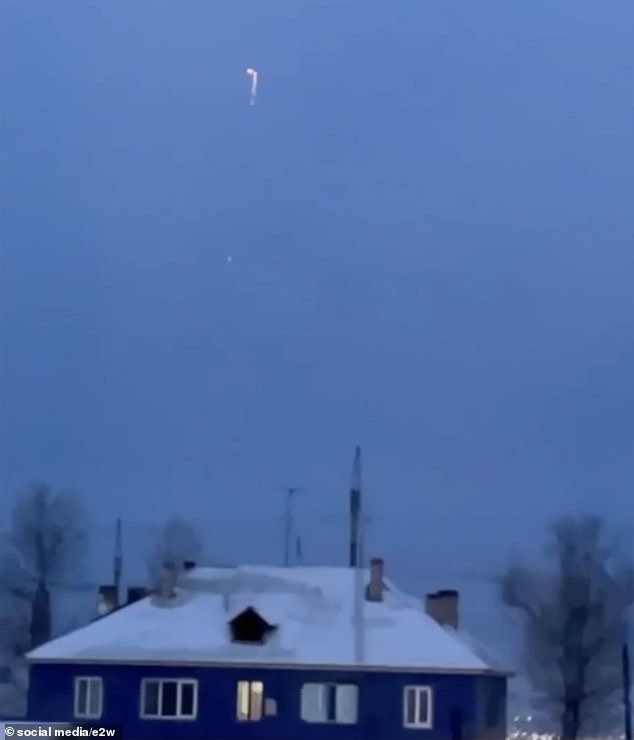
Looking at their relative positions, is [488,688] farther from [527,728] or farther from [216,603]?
[216,603]

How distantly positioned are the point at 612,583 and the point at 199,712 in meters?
1.79

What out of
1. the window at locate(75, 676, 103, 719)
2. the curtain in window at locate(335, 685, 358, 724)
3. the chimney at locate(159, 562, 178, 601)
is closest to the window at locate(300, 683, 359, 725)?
the curtain in window at locate(335, 685, 358, 724)

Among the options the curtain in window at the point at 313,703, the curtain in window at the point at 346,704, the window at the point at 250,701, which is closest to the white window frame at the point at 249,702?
the window at the point at 250,701

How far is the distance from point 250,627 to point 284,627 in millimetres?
155

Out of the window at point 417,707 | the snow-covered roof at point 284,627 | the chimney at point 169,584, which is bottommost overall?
the window at point 417,707

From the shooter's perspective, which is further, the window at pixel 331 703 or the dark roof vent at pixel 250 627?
the dark roof vent at pixel 250 627

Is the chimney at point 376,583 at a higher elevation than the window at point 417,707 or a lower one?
higher

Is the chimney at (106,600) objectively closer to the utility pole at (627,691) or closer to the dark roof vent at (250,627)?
the dark roof vent at (250,627)

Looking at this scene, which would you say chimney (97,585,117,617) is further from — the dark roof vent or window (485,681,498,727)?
window (485,681,498,727)

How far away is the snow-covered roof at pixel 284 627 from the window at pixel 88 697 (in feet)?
0.31

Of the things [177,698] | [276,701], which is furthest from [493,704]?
[177,698]

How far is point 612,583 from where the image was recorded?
6.70m

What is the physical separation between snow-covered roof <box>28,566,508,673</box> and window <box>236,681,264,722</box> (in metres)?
0.11

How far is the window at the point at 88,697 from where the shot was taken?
22.1 feet
